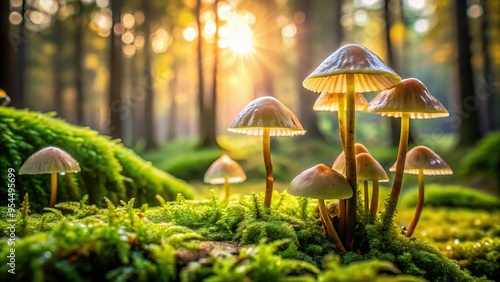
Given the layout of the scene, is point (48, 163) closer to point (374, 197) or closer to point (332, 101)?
point (332, 101)

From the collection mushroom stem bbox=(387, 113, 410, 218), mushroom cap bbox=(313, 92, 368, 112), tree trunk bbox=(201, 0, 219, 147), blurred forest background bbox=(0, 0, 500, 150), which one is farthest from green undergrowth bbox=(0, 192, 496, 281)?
tree trunk bbox=(201, 0, 219, 147)

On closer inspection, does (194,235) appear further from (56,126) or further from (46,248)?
(56,126)

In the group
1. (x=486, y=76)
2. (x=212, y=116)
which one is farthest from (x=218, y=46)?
(x=486, y=76)

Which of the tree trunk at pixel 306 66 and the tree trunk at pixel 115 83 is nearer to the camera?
the tree trunk at pixel 115 83

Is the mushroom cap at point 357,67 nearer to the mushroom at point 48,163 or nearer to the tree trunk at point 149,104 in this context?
the mushroom at point 48,163

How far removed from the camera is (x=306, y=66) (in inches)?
594

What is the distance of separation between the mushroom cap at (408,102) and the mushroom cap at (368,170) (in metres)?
0.39

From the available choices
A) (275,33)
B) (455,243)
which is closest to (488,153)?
(455,243)

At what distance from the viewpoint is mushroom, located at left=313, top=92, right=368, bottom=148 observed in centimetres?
276

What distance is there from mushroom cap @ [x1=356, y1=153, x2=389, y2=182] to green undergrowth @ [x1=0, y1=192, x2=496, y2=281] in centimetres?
30

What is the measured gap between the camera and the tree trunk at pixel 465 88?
1027cm

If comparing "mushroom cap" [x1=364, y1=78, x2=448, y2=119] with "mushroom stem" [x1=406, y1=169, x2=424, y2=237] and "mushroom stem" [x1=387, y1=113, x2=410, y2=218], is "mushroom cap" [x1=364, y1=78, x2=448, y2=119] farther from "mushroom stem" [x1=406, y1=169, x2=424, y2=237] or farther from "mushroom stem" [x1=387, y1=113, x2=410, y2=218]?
"mushroom stem" [x1=406, y1=169, x2=424, y2=237]

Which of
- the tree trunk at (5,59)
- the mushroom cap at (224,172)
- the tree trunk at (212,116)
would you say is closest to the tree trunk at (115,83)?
the tree trunk at (212,116)

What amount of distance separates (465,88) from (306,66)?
246 inches
